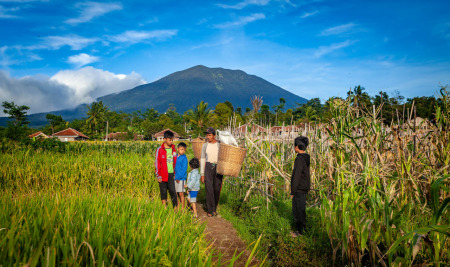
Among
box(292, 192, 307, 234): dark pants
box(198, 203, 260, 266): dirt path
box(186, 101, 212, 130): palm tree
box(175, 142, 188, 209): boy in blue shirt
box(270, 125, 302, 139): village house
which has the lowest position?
box(198, 203, 260, 266): dirt path

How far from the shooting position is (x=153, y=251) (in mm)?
1804

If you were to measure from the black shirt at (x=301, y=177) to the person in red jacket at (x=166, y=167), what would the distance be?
2.52 metres

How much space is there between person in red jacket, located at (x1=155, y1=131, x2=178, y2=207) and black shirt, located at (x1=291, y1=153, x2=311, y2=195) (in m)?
2.52

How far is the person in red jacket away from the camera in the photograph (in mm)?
5336

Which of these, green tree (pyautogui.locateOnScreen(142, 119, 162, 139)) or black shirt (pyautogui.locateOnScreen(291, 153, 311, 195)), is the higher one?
green tree (pyautogui.locateOnScreen(142, 119, 162, 139))

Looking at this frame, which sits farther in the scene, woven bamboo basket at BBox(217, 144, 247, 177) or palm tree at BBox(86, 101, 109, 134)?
palm tree at BBox(86, 101, 109, 134)

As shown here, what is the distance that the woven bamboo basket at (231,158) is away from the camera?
4.82 metres

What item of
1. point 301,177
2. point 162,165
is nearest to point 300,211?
point 301,177

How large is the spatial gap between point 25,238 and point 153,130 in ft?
225

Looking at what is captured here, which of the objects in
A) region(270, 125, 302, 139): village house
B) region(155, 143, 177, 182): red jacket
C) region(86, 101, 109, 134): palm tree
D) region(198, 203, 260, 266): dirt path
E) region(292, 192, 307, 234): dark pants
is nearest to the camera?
region(198, 203, 260, 266): dirt path

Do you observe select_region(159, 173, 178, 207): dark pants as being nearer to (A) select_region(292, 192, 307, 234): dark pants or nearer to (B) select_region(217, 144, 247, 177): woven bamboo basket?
(B) select_region(217, 144, 247, 177): woven bamboo basket

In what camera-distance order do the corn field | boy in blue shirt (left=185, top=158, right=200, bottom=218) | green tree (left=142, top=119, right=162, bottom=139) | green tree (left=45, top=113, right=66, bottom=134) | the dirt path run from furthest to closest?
green tree (left=45, top=113, right=66, bottom=134) < green tree (left=142, top=119, right=162, bottom=139) < boy in blue shirt (left=185, top=158, right=200, bottom=218) < the dirt path < the corn field

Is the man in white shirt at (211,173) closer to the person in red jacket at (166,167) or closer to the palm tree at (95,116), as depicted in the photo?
the person in red jacket at (166,167)

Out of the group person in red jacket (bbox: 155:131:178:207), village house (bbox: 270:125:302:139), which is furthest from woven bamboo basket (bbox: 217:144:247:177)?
village house (bbox: 270:125:302:139)
